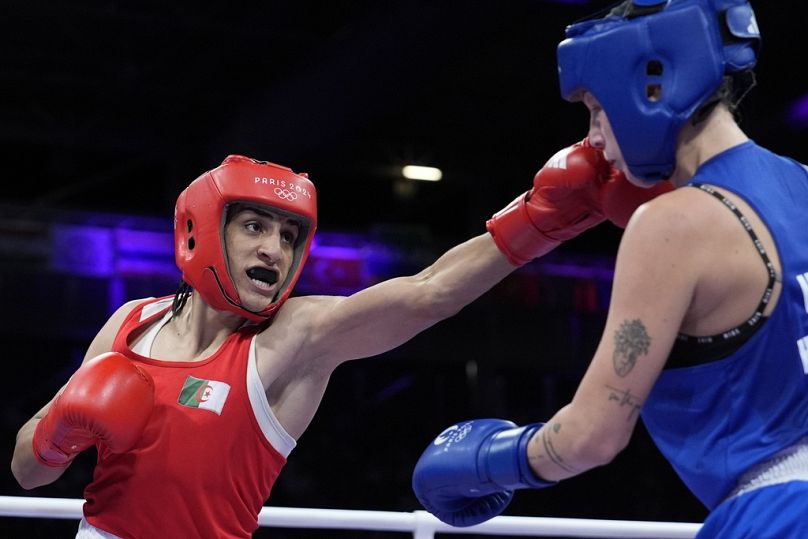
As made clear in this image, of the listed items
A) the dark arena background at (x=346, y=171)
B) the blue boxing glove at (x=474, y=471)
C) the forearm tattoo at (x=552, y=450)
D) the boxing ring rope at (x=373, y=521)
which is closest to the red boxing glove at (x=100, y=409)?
the boxing ring rope at (x=373, y=521)

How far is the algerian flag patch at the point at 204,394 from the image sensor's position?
2.13 m

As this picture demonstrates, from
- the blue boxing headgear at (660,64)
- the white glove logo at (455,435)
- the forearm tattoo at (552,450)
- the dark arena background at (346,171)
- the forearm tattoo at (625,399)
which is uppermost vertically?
the blue boxing headgear at (660,64)

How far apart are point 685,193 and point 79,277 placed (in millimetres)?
6890

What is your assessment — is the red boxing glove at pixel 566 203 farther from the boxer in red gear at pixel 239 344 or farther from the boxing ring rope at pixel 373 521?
the boxing ring rope at pixel 373 521

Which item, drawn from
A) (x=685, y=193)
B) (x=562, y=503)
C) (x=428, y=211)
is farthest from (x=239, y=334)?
(x=428, y=211)

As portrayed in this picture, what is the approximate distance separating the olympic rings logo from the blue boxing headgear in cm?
96

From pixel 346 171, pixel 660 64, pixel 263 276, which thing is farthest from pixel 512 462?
pixel 346 171

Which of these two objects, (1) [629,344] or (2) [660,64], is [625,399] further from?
(2) [660,64]

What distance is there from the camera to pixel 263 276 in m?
2.28

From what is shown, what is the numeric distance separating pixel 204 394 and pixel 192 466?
0.15 meters

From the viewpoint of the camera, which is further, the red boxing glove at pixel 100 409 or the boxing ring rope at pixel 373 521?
the boxing ring rope at pixel 373 521

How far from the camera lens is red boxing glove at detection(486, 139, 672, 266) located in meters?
1.88

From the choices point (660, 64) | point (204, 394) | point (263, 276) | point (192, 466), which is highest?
point (660, 64)

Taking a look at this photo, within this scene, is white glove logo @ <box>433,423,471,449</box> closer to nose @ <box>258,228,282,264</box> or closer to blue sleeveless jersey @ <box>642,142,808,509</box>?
blue sleeveless jersey @ <box>642,142,808,509</box>
